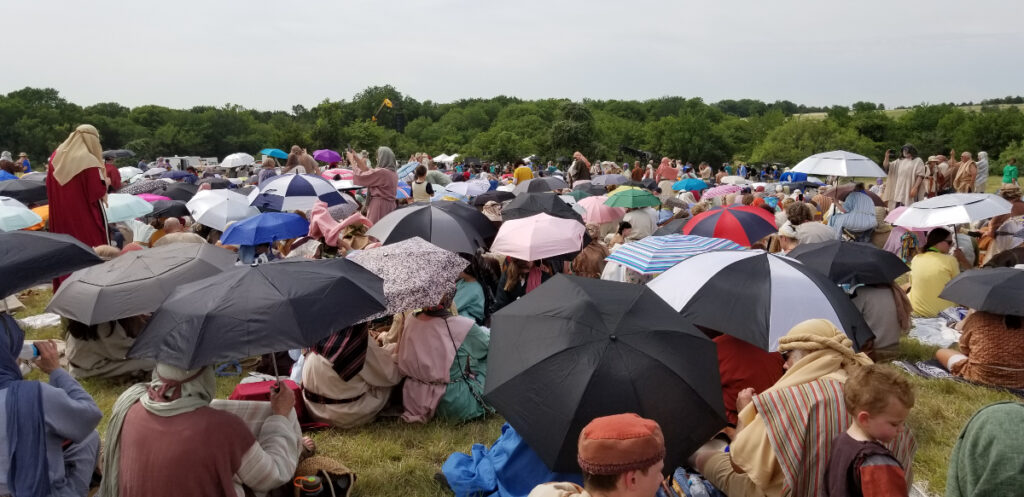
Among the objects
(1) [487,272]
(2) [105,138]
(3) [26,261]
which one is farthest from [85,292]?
(2) [105,138]

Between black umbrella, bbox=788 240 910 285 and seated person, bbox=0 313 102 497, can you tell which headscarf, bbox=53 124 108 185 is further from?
black umbrella, bbox=788 240 910 285

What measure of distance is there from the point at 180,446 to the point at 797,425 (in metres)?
2.77

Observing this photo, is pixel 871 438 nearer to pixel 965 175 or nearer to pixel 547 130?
pixel 965 175

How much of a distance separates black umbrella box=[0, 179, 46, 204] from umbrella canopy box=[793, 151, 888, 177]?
38.7 ft

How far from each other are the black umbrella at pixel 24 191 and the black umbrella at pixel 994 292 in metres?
12.4

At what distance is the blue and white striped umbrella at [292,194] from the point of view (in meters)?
9.32

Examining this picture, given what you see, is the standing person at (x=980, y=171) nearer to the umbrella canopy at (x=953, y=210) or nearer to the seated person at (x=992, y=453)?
the umbrella canopy at (x=953, y=210)

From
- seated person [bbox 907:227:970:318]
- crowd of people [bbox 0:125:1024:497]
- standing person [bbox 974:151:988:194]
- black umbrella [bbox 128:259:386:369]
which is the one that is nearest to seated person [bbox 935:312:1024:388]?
crowd of people [bbox 0:125:1024:497]

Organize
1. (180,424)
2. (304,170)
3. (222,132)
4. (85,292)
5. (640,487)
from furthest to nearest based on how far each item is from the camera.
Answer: (222,132) < (304,170) < (85,292) < (180,424) < (640,487)

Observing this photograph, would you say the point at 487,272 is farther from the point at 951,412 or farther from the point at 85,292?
the point at 951,412

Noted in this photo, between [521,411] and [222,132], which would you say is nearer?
[521,411]

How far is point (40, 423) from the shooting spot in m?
2.82

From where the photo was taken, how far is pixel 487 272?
6910 millimetres

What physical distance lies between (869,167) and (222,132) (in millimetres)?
77383
